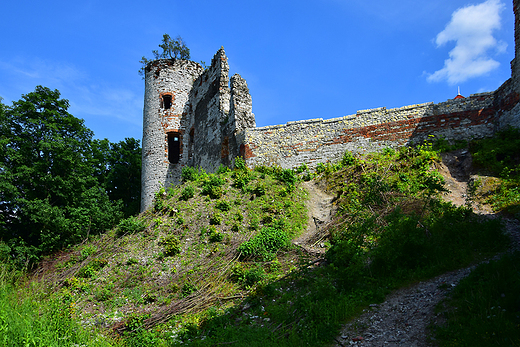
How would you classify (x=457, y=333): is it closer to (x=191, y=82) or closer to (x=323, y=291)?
(x=323, y=291)

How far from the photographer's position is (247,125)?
15.6 meters

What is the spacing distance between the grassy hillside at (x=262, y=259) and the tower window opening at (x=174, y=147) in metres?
7.99

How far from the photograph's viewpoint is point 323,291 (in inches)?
255

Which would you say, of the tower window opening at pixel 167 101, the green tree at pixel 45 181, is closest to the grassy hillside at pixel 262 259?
the green tree at pixel 45 181

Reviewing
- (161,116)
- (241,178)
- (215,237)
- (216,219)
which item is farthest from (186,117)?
(215,237)

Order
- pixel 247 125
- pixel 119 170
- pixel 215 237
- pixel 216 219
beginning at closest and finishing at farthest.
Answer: pixel 215 237
pixel 216 219
pixel 247 125
pixel 119 170

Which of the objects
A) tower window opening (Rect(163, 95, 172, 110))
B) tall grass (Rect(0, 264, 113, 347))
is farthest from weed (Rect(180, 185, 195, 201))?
tower window opening (Rect(163, 95, 172, 110))

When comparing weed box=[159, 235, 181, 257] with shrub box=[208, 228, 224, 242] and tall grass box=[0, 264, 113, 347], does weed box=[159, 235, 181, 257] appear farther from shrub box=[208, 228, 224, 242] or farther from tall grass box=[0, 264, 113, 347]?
tall grass box=[0, 264, 113, 347]

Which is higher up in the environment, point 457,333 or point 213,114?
point 213,114

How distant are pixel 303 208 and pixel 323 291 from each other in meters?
5.05

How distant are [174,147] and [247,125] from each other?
22.3ft

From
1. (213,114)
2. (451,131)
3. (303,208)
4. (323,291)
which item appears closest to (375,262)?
(323,291)

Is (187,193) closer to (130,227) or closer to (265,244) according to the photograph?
(130,227)

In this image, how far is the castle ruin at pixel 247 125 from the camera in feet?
38.5
